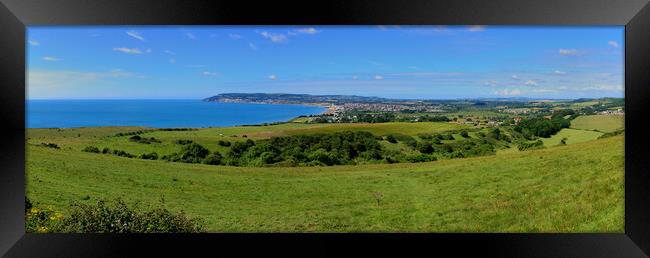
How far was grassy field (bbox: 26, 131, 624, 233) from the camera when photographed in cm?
1110

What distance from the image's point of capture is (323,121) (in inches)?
546

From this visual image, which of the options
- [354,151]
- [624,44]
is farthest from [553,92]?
[624,44]

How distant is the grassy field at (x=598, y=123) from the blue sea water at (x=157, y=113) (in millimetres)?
8302

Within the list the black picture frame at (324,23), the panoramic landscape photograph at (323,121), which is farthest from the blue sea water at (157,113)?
the black picture frame at (324,23)

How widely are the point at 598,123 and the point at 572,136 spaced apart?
2.79 feet

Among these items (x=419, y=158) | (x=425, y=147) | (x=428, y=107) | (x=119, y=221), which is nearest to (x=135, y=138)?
(x=428, y=107)

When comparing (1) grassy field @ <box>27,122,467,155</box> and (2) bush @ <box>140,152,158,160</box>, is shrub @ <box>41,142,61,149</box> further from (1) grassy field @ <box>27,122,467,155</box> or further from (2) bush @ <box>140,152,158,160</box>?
(2) bush @ <box>140,152,158,160</box>

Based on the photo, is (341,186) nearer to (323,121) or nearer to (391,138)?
(323,121)

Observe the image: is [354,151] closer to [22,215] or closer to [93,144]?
[93,144]

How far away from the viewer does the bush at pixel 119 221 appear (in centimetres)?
466

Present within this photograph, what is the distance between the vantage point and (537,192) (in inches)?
488

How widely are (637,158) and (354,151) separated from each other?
12753 millimetres

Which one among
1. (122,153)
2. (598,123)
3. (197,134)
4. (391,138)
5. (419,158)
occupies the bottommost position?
(419,158)

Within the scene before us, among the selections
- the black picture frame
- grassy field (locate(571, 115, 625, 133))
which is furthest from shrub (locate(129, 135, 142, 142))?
grassy field (locate(571, 115, 625, 133))
